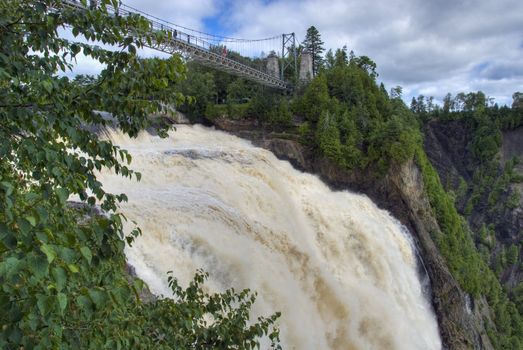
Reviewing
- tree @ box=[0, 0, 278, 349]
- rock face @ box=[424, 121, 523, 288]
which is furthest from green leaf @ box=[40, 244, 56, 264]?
rock face @ box=[424, 121, 523, 288]

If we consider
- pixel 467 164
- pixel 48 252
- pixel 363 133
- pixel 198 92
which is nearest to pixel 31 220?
pixel 48 252

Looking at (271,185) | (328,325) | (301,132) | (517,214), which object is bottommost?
(517,214)

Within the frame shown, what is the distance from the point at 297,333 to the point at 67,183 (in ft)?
36.5

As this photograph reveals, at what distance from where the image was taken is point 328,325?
1353 cm

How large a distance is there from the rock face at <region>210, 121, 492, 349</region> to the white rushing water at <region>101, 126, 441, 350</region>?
1.70m

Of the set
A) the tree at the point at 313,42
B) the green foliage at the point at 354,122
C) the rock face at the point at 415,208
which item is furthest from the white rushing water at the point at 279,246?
the tree at the point at 313,42

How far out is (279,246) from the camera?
1451 centimetres

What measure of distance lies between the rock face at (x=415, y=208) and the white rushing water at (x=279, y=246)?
1703 millimetres

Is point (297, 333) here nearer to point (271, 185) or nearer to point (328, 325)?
point (328, 325)

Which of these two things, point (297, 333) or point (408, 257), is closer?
point (297, 333)

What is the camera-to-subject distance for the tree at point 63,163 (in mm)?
1734

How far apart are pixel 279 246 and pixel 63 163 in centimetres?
1259

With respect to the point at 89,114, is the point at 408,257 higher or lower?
lower

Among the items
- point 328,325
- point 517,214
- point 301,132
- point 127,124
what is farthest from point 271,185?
point 517,214
